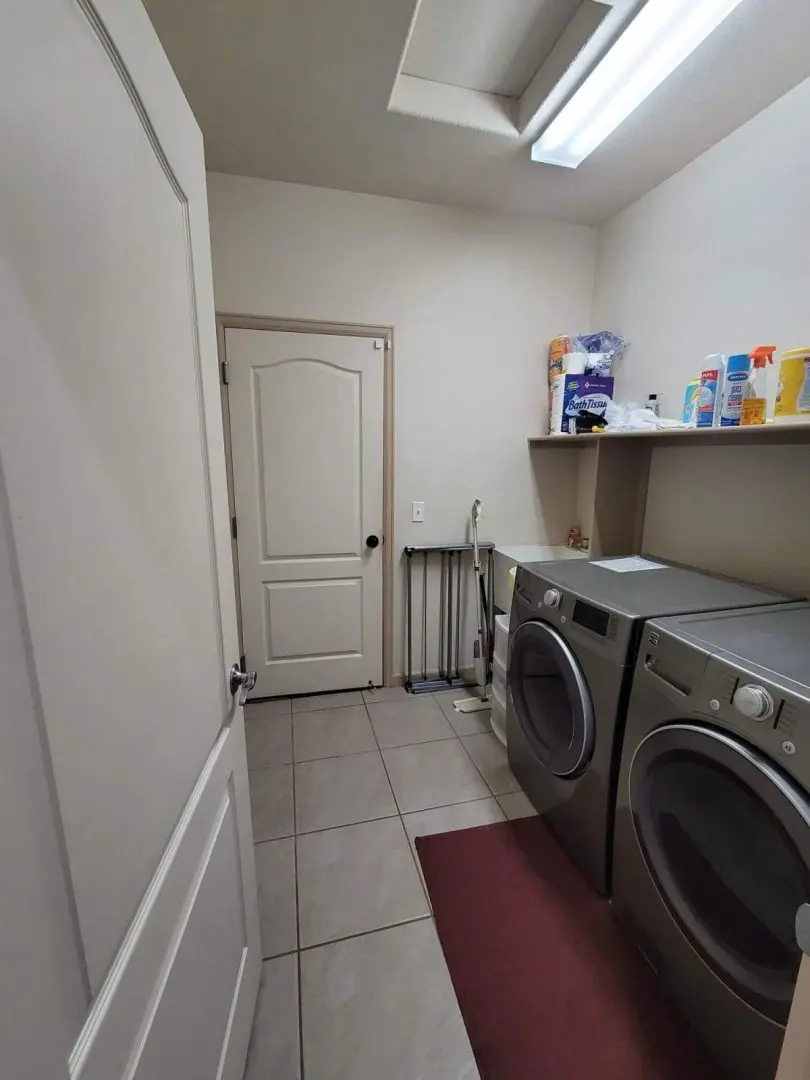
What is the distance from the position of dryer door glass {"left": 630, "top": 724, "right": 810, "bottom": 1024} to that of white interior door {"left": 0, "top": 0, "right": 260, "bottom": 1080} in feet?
3.32

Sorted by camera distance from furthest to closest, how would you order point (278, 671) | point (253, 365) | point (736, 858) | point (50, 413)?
Result: point (278, 671) → point (253, 365) → point (736, 858) → point (50, 413)

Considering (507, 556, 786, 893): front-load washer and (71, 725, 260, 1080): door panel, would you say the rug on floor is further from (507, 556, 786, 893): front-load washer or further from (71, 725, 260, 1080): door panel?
(71, 725, 260, 1080): door panel

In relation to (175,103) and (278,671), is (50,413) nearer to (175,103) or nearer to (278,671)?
(175,103)

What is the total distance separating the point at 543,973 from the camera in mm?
1238

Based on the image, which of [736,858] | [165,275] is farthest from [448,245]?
[736,858]

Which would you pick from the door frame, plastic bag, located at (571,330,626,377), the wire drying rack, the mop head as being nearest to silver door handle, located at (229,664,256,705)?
the door frame

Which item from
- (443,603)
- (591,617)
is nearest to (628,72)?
(591,617)

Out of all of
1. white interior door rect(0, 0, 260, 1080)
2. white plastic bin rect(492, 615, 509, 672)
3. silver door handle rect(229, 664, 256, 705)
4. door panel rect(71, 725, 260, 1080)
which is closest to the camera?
white interior door rect(0, 0, 260, 1080)

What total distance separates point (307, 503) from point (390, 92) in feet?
5.32

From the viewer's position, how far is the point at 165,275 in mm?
684

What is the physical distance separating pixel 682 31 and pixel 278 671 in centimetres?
289

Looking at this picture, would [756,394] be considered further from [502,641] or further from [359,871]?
[359,871]

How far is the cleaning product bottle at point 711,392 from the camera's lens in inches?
61.0

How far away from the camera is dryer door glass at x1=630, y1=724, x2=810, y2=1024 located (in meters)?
0.84
